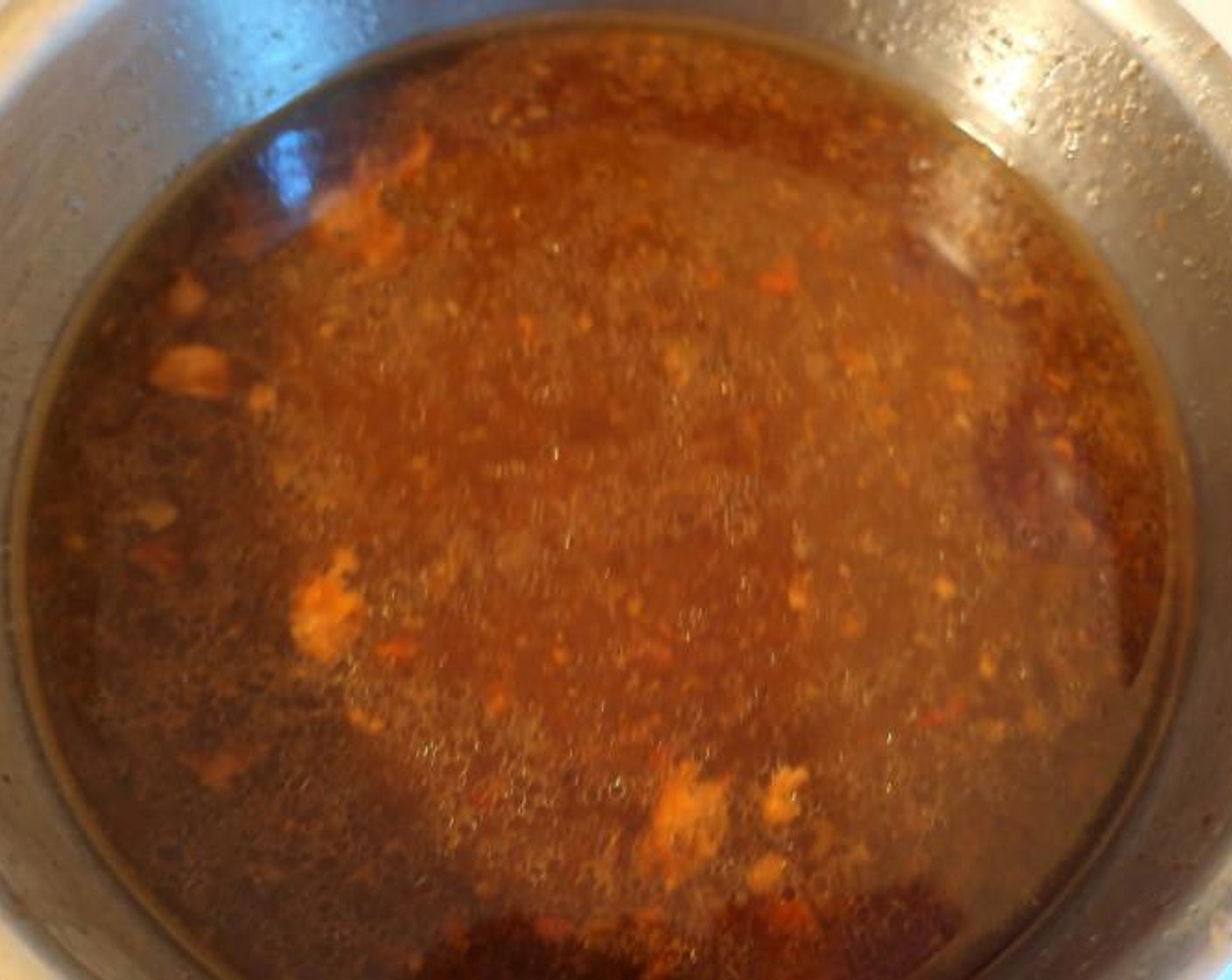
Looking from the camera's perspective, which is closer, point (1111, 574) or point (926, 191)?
point (1111, 574)

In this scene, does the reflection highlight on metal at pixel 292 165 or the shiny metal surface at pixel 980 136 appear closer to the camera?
the shiny metal surface at pixel 980 136

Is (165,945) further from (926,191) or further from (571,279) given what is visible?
(926,191)

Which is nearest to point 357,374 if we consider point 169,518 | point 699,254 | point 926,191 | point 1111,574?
point 169,518

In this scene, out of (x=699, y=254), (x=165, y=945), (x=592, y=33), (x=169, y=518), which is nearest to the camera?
(x=165, y=945)

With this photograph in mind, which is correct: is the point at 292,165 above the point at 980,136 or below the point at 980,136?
below

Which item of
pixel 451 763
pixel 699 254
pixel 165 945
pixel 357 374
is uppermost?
pixel 699 254

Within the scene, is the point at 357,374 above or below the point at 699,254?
below

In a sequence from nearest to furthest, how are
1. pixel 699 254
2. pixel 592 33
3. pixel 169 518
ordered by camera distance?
pixel 169 518 < pixel 699 254 < pixel 592 33

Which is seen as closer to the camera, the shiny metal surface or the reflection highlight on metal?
the shiny metal surface
